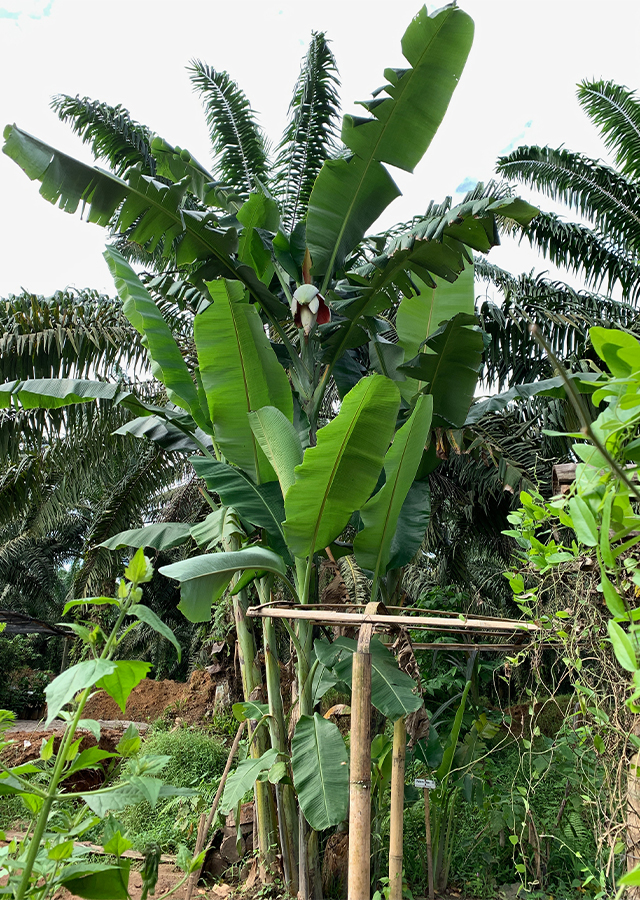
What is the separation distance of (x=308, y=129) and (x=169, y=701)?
8196 mm

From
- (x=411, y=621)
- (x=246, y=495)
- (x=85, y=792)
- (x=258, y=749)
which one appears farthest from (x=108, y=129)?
(x=85, y=792)

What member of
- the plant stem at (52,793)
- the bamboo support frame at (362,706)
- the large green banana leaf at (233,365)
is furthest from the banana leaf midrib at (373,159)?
the plant stem at (52,793)

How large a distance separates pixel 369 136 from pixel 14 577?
18835 millimetres

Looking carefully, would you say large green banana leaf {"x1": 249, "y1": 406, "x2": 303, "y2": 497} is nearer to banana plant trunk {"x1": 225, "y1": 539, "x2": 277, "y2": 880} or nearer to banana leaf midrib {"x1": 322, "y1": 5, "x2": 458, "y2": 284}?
banana plant trunk {"x1": 225, "y1": 539, "x2": 277, "y2": 880}

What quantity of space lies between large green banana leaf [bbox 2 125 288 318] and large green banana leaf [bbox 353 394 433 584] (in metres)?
1.57

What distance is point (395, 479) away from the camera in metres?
3.54

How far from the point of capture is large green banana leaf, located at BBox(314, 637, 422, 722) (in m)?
3.05

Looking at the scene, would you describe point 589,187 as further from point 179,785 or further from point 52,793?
point 52,793

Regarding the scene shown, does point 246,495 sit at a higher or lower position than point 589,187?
lower

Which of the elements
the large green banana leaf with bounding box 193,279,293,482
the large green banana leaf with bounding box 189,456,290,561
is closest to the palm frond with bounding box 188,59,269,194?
the large green banana leaf with bounding box 193,279,293,482

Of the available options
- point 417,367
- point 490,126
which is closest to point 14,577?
point 417,367

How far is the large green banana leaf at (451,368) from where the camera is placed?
412 centimetres

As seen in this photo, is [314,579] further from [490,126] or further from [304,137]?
[490,126]

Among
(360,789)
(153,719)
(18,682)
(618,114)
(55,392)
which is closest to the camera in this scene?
(360,789)
